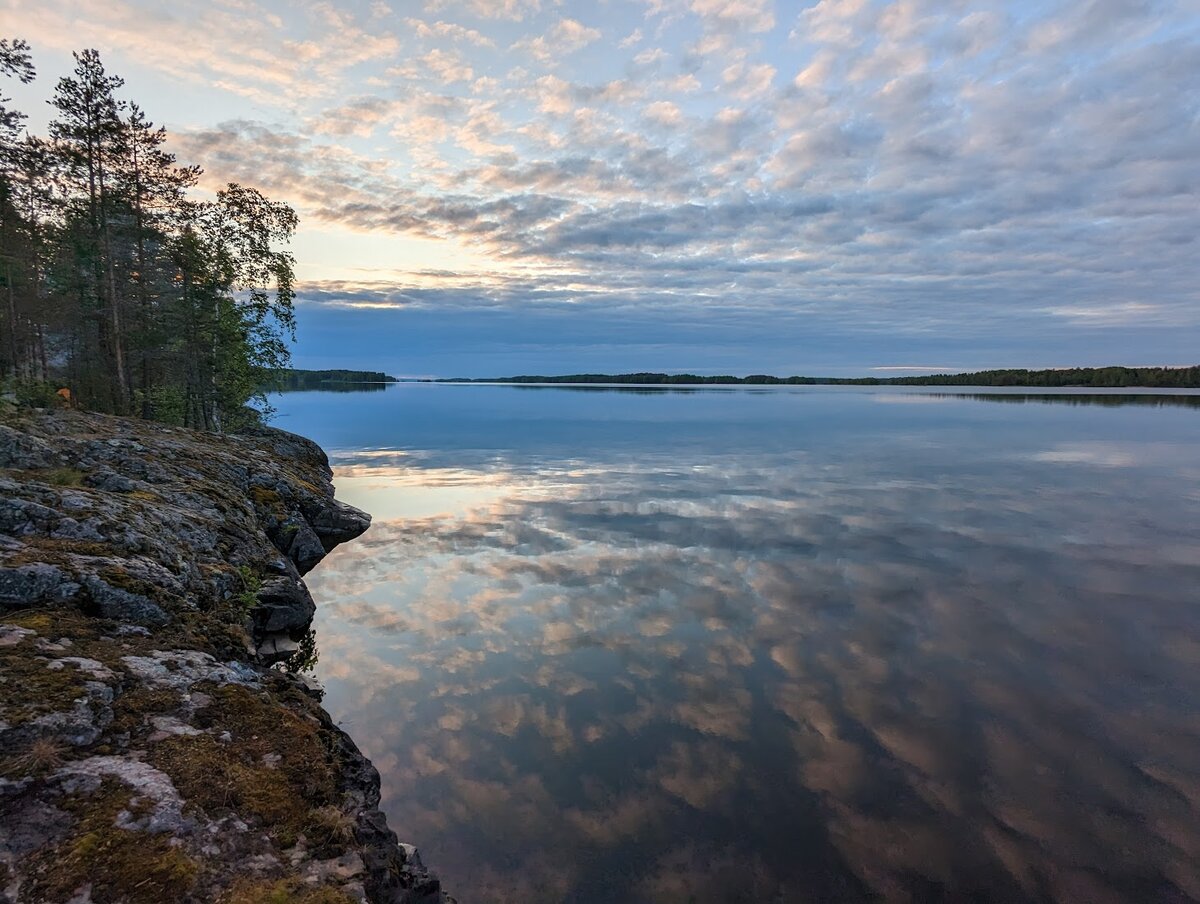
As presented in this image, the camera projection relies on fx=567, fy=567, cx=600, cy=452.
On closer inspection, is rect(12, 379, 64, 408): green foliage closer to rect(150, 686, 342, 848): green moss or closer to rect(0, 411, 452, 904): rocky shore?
rect(0, 411, 452, 904): rocky shore

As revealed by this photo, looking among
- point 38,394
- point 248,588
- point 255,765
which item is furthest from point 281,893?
point 38,394

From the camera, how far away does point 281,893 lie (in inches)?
187

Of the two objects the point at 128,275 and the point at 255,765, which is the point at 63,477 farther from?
the point at 128,275

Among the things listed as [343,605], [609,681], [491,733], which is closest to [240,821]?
[491,733]

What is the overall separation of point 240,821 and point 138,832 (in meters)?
0.83

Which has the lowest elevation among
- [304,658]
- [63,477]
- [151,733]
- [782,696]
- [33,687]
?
[304,658]

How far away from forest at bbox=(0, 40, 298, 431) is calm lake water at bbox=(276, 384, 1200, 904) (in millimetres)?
21393

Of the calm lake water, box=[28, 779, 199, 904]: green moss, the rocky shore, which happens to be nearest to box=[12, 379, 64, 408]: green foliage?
the rocky shore

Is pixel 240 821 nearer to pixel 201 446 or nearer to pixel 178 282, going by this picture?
pixel 201 446

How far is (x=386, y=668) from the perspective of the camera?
43.8 ft

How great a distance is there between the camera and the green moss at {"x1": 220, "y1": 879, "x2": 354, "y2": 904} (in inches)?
183

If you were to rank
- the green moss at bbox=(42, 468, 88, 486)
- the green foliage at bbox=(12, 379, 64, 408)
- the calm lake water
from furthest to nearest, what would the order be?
1. the green foliage at bbox=(12, 379, 64, 408)
2. the green moss at bbox=(42, 468, 88, 486)
3. the calm lake water

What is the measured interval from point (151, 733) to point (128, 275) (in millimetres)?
39024

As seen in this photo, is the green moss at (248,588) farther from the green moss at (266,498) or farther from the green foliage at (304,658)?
the green moss at (266,498)
